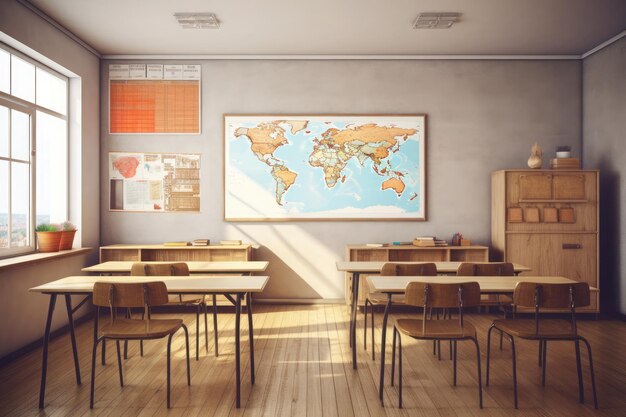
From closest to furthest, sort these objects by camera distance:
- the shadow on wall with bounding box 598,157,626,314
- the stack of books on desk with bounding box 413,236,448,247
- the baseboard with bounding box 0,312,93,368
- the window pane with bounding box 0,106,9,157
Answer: the baseboard with bounding box 0,312,93,368, the window pane with bounding box 0,106,9,157, the shadow on wall with bounding box 598,157,626,314, the stack of books on desk with bounding box 413,236,448,247

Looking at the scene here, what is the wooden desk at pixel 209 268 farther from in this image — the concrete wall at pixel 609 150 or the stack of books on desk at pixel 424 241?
the concrete wall at pixel 609 150

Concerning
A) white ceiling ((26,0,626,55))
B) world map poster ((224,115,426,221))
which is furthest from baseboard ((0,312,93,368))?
white ceiling ((26,0,626,55))

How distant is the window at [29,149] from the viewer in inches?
165

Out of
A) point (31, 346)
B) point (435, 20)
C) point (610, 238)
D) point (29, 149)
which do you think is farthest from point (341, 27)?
point (31, 346)

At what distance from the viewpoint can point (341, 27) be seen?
502 centimetres

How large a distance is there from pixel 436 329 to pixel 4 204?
4305mm

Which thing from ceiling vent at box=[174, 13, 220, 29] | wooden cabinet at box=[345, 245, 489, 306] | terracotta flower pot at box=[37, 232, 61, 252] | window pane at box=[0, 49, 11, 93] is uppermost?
ceiling vent at box=[174, 13, 220, 29]

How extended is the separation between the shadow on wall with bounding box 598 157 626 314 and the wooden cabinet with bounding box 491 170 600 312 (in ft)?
→ 1.06

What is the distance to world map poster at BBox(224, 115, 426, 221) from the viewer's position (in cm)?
588

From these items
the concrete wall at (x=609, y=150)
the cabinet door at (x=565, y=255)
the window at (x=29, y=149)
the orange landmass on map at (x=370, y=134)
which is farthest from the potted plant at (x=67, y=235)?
the concrete wall at (x=609, y=150)

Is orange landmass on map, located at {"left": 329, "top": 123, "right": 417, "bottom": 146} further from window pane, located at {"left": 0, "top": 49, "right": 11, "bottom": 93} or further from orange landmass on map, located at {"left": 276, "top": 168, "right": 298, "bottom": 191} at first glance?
window pane, located at {"left": 0, "top": 49, "right": 11, "bottom": 93}

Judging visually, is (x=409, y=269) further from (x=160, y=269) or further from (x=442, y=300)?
(x=160, y=269)

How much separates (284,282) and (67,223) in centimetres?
286

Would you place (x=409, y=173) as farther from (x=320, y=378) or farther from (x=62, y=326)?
(x=62, y=326)
